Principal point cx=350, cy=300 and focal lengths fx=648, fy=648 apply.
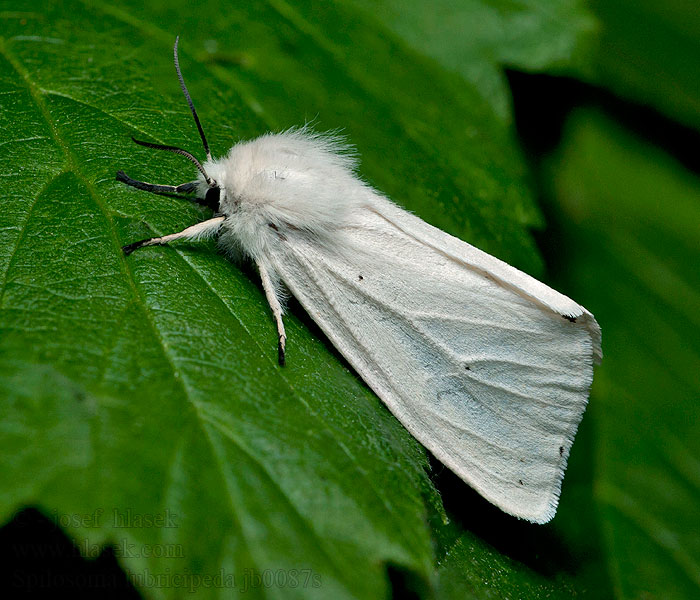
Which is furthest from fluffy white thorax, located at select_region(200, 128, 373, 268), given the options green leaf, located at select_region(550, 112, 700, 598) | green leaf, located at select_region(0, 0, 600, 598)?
green leaf, located at select_region(550, 112, 700, 598)

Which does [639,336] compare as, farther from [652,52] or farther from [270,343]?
[270,343]

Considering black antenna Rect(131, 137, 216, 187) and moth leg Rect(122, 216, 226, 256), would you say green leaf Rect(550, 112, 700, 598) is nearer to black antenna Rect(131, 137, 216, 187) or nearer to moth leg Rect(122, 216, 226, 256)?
moth leg Rect(122, 216, 226, 256)

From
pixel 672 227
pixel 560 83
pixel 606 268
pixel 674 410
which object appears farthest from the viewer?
pixel 672 227

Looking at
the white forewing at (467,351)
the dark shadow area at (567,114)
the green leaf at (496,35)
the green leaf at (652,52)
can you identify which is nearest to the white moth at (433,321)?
the white forewing at (467,351)

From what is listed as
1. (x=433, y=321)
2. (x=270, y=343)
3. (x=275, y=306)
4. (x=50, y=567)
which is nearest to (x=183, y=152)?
Result: (x=275, y=306)

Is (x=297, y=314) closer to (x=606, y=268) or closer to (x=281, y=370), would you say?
(x=281, y=370)

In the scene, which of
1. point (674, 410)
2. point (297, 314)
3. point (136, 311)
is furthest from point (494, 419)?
point (674, 410)
